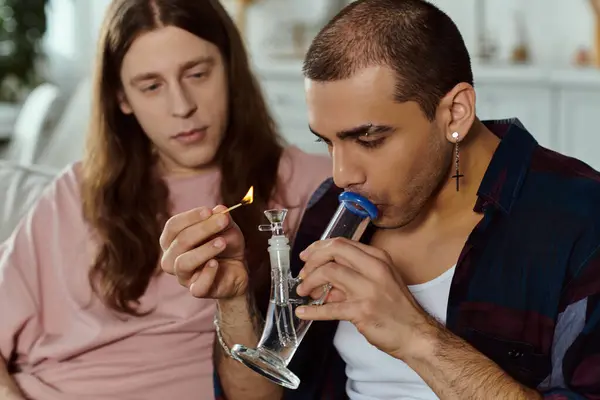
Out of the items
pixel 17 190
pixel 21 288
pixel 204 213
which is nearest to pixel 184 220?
pixel 204 213

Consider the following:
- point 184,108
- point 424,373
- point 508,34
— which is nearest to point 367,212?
point 424,373

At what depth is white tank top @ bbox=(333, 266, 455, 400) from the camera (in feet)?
5.16

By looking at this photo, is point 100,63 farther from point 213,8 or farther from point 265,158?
point 265,158

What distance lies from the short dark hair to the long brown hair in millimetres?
554

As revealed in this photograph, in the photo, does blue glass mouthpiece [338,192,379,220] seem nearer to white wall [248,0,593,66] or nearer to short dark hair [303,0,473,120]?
short dark hair [303,0,473,120]

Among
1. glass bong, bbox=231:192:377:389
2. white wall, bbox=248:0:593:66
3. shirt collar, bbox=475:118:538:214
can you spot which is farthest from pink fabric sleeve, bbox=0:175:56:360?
white wall, bbox=248:0:593:66

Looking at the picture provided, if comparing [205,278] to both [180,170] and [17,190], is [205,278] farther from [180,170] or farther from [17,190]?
[17,190]

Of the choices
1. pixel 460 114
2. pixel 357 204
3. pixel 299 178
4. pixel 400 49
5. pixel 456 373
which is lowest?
pixel 456 373

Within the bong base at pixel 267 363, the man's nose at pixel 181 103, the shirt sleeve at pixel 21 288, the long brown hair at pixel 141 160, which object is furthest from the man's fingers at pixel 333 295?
the shirt sleeve at pixel 21 288

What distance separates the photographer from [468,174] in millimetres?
1611

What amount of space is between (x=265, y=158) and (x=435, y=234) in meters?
0.57

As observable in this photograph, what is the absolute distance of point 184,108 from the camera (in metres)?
1.92

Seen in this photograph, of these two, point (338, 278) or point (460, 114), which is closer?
point (338, 278)

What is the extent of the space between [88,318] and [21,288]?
174mm
